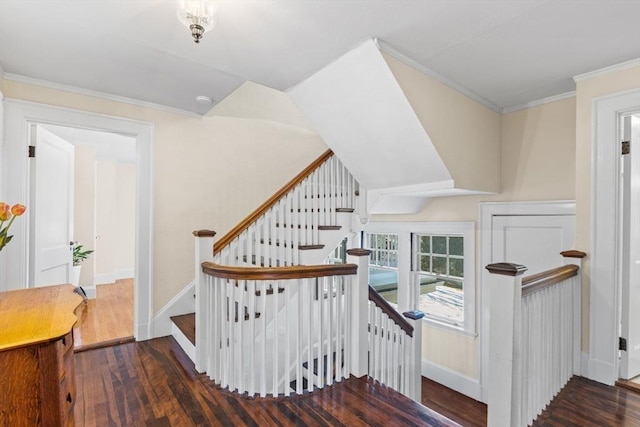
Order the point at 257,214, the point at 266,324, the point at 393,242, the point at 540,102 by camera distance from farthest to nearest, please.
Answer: the point at 393,242 → the point at 540,102 → the point at 257,214 → the point at 266,324

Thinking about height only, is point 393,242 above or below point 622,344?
above

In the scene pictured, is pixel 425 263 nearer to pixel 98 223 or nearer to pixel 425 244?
pixel 425 244

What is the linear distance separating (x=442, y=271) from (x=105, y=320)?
13.8ft

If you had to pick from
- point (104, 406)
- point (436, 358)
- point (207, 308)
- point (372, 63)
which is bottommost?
point (436, 358)

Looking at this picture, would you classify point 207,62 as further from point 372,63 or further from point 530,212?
point 530,212

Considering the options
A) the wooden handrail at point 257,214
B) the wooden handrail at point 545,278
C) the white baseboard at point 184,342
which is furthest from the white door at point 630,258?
the white baseboard at point 184,342

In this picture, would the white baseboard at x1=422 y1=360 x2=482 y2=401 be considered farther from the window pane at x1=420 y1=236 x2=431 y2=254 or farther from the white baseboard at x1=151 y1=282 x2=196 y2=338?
the white baseboard at x1=151 y1=282 x2=196 y2=338

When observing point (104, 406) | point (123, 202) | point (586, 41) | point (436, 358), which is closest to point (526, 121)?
point (586, 41)

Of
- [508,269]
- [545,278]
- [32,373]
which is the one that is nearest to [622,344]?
[545,278]

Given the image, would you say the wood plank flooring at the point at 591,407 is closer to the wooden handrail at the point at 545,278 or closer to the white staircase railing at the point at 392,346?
the wooden handrail at the point at 545,278

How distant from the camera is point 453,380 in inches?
153

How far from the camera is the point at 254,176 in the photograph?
425cm

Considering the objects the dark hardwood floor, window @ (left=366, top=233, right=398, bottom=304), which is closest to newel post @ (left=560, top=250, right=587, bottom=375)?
the dark hardwood floor

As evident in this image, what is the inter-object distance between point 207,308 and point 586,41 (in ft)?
10.9
